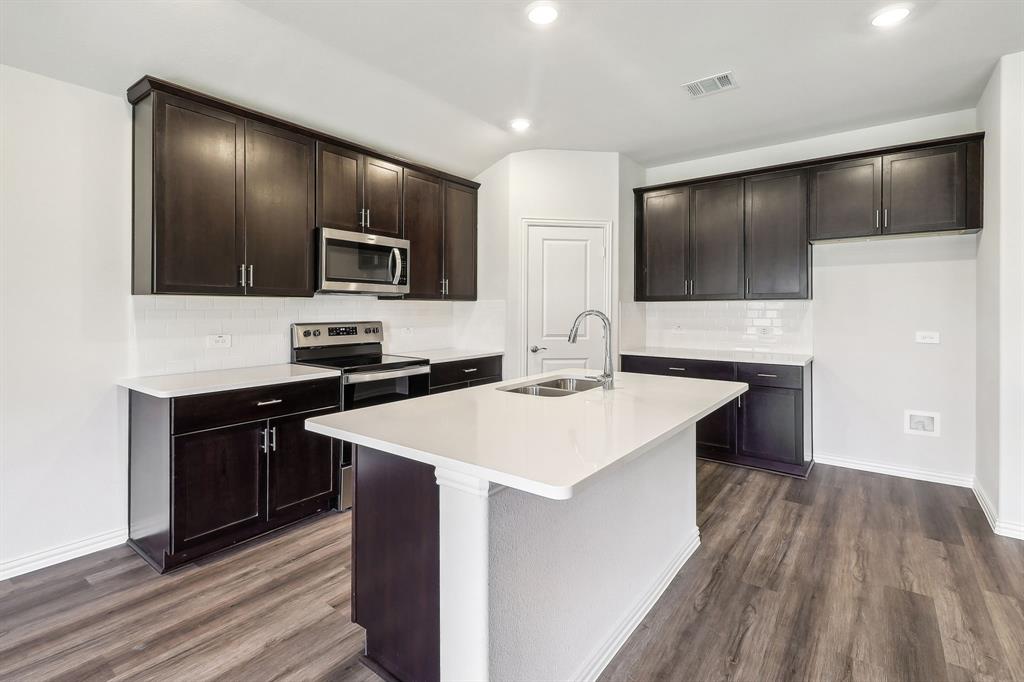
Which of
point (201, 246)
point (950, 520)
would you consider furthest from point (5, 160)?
point (950, 520)

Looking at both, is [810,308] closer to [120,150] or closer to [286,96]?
[286,96]

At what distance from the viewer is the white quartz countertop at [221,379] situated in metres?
2.49

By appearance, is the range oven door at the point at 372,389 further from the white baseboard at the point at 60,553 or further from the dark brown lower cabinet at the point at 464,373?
the white baseboard at the point at 60,553

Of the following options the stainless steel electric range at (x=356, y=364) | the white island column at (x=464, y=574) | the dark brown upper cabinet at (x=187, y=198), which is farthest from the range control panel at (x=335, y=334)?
the white island column at (x=464, y=574)

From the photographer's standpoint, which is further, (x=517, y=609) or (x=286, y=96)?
(x=286, y=96)

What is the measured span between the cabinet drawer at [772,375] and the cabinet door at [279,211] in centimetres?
328

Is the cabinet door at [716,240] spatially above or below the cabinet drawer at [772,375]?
above

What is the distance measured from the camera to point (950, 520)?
3.10m

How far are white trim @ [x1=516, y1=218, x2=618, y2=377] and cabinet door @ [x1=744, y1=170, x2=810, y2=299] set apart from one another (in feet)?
3.70

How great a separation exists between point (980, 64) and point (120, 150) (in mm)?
4897

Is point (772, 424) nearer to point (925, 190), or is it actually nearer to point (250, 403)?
point (925, 190)

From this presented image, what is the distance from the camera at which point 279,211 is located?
10.3 ft

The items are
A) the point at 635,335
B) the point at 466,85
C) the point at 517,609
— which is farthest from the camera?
the point at 635,335

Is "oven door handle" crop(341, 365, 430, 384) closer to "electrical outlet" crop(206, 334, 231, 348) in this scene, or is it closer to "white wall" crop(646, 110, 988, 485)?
"electrical outlet" crop(206, 334, 231, 348)
